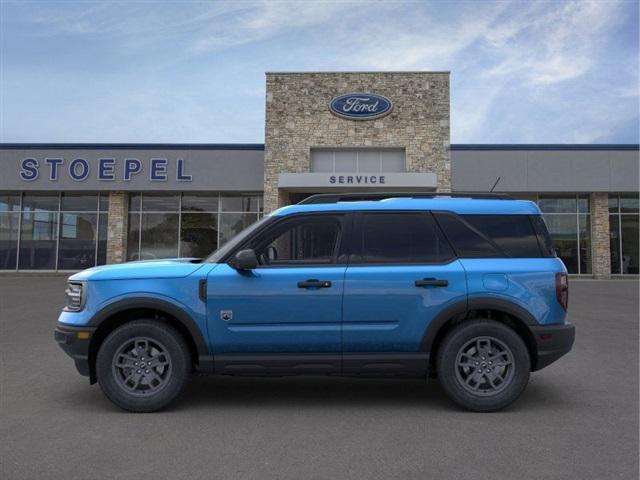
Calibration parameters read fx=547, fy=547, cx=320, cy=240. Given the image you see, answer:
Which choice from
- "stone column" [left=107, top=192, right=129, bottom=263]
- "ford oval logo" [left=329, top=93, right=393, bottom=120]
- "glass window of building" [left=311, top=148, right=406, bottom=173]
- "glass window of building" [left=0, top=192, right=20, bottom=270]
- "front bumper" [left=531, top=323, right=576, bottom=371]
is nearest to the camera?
"front bumper" [left=531, top=323, right=576, bottom=371]

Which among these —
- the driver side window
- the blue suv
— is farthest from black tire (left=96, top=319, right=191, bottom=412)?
the driver side window

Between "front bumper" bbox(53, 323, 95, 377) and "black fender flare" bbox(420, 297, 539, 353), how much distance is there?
3.02 m

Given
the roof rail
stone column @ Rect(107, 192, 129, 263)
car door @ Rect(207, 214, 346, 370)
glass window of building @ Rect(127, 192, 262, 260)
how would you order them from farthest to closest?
glass window of building @ Rect(127, 192, 262, 260), stone column @ Rect(107, 192, 129, 263), the roof rail, car door @ Rect(207, 214, 346, 370)

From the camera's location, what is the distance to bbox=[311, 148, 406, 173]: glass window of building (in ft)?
77.1

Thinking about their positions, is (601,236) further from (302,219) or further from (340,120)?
(302,219)

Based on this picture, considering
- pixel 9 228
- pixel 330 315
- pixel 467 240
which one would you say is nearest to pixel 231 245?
pixel 330 315

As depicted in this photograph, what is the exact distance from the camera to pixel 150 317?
517 centimetres

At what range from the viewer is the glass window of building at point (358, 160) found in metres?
23.5

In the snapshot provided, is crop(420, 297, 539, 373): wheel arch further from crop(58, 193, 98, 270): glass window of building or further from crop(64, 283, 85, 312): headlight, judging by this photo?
crop(58, 193, 98, 270): glass window of building

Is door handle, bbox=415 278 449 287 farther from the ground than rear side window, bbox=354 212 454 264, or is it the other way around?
rear side window, bbox=354 212 454 264

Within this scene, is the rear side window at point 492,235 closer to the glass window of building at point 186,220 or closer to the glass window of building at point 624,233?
the glass window of building at point 186,220

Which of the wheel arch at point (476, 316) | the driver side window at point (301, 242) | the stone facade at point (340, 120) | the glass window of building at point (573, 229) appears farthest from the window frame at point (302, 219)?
the glass window of building at point (573, 229)

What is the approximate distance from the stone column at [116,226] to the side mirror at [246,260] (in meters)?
21.3

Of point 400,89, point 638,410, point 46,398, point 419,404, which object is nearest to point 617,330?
point 638,410
